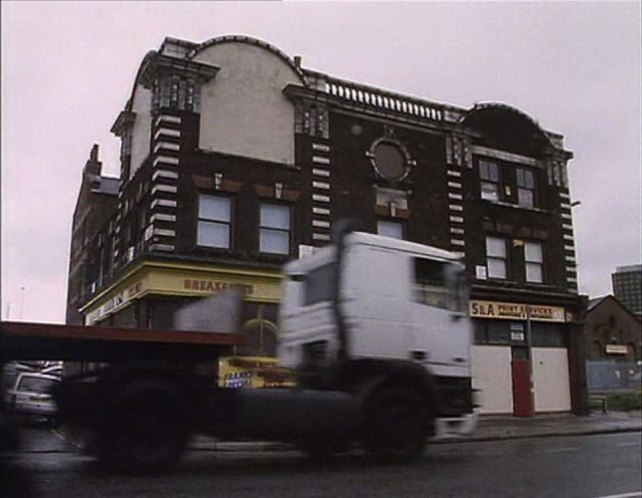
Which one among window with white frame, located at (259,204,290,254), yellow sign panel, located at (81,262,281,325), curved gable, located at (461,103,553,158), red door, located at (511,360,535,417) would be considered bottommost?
red door, located at (511,360,535,417)

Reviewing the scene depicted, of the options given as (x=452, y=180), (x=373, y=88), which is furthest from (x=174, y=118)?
(x=452, y=180)

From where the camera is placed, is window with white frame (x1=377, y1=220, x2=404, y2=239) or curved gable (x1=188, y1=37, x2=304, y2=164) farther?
window with white frame (x1=377, y1=220, x2=404, y2=239)

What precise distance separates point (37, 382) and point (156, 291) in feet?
0.66

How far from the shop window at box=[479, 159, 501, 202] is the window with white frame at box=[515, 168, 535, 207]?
0.05 meters

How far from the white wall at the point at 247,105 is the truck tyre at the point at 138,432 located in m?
0.40

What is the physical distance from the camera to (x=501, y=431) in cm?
A: 125

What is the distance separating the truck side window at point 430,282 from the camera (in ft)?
4.13

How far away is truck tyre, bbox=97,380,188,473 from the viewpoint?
924mm

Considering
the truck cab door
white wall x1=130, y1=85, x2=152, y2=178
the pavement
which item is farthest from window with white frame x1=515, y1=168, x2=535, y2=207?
white wall x1=130, y1=85, x2=152, y2=178

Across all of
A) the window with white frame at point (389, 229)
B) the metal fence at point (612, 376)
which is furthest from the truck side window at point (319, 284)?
the metal fence at point (612, 376)

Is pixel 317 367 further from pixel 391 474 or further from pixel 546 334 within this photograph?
pixel 546 334

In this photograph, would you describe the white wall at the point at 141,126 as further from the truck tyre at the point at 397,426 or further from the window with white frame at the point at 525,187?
the window with white frame at the point at 525,187

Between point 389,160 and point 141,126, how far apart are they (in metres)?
0.48

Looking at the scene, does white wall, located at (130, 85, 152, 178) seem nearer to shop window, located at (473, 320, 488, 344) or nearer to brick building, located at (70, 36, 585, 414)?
brick building, located at (70, 36, 585, 414)
